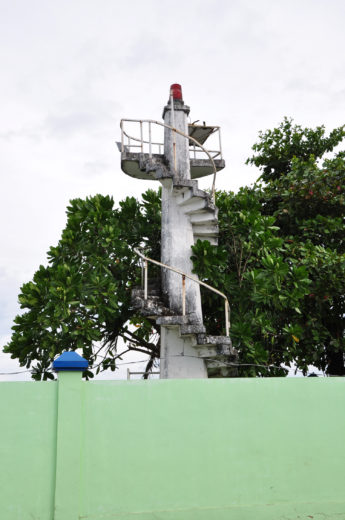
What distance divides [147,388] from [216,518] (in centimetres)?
152

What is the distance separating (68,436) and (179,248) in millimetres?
5005

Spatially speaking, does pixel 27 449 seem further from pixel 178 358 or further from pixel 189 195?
pixel 189 195

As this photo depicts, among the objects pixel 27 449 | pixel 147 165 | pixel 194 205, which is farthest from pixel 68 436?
pixel 147 165

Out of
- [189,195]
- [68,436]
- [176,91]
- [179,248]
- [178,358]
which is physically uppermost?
[176,91]

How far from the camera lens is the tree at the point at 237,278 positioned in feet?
32.3

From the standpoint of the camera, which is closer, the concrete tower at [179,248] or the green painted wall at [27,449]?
the green painted wall at [27,449]

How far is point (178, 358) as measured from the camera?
922 cm

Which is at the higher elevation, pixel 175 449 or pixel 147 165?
pixel 147 165

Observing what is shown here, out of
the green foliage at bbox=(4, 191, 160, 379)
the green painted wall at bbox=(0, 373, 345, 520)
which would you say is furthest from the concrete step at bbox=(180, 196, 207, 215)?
the green painted wall at bbox=(0, 373, 345, 520)

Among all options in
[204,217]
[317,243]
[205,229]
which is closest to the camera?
[204,217]

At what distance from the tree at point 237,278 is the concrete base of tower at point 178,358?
0.99 m

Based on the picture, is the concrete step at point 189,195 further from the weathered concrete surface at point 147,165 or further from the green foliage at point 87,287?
the green foliage at point 87,287

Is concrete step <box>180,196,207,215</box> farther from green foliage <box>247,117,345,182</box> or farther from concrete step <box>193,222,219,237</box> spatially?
green foliage <box>247,117,345,182</box>

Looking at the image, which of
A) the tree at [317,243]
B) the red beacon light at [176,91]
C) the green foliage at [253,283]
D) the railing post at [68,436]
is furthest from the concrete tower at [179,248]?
the railing post at [68,436]
